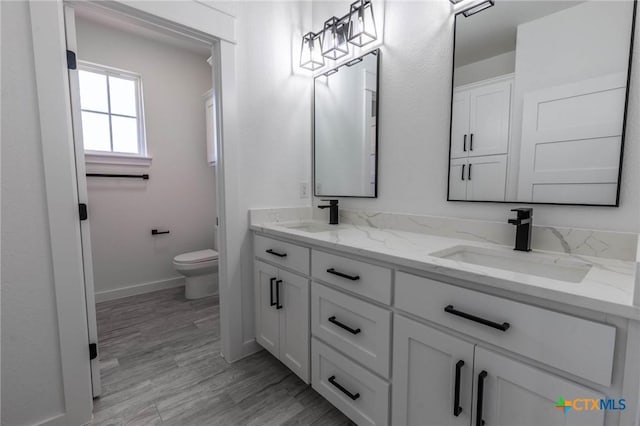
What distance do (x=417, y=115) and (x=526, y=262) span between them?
0.90 metres

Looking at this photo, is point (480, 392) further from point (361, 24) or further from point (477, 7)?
point (361, 24)

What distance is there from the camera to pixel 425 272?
0.94 m

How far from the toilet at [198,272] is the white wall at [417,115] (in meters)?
1.90

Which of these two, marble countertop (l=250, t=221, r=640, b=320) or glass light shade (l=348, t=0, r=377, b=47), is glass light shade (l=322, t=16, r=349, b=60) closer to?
glass light shade (l=348, t=0, r=377, b=47)

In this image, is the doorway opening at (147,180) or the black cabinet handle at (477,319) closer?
the black cabinet handle at (477,319)

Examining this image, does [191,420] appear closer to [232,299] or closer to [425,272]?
[232,299]

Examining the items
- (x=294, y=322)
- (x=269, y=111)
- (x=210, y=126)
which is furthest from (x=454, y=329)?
(x=210, y=126)

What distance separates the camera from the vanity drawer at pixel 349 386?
43.5 inches

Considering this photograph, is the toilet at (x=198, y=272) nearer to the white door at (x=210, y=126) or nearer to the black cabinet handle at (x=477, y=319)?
the white door at (x=210, y=126)

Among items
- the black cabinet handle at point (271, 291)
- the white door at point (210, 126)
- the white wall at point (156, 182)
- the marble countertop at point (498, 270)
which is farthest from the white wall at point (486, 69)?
the white wall at point (156, 182)

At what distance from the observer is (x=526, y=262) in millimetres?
1044

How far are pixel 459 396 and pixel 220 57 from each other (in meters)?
1.98

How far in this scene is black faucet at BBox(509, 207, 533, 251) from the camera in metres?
1.07

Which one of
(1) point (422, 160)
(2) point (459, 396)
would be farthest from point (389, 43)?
(2) point (459, 396)
